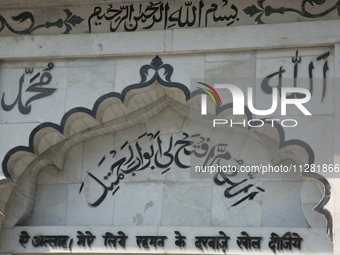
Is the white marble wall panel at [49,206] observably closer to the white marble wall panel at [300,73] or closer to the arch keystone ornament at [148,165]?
the arch keystone ornament at [148,165]

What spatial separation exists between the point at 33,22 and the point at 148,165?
1462 mm

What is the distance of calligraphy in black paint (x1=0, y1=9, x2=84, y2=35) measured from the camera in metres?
4.12

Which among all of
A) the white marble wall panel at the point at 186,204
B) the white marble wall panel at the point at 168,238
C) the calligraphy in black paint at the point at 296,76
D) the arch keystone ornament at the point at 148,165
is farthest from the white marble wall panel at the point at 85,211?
the calligraphy in black paint at the point at 296,76

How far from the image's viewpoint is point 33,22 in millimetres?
4191

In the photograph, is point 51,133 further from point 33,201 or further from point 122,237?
point 122,237

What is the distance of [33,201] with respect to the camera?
13.8 ft

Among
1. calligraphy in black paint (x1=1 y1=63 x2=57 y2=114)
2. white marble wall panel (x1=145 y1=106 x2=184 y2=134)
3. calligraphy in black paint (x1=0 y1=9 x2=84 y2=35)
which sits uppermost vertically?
calligraphy in black paint (x1=0 y1=9 x2=84 y2=35)

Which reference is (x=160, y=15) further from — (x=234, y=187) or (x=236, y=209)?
(x=236, y=209)

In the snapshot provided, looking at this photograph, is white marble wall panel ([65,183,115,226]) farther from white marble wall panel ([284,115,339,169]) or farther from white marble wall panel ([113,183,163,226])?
white marble wall panel ([284,115,339,169])

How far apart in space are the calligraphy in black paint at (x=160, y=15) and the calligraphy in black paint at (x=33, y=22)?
0.14 m

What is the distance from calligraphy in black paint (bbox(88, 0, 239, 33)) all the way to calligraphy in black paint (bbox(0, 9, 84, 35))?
0.14 meters

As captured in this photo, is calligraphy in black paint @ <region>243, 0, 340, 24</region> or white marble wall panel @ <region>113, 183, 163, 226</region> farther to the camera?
white marble wall panel @ <region>113, 183, 163, 226</region>

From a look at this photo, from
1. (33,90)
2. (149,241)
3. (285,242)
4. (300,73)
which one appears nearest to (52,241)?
(149,241)

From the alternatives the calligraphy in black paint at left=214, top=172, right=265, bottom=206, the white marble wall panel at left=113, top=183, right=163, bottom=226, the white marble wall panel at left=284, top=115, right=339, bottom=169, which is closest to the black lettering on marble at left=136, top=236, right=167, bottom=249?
the white marble wall panel at left=113, top=183, right=163, bottom=226
